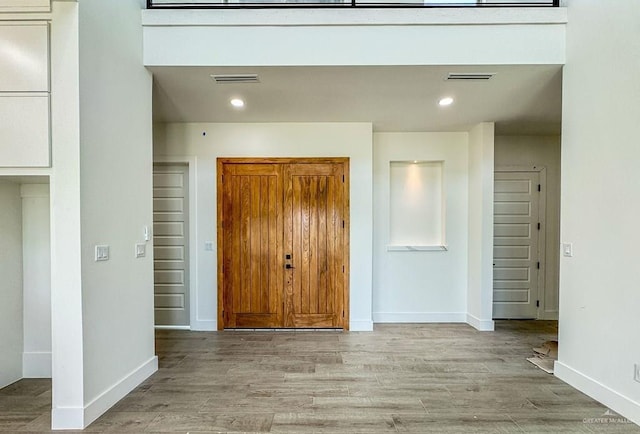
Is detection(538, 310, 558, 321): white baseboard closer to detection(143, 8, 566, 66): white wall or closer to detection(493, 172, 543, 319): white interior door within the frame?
detection(493, 172, 543, 319): white interior door

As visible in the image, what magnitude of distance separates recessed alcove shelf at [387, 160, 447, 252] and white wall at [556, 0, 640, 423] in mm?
1912

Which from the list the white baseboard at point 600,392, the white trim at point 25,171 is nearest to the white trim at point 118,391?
the white trim at point 25,171

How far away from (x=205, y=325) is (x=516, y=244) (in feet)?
15.0

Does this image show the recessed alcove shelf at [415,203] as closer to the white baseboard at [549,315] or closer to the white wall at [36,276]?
the white baseboard at [549,315]

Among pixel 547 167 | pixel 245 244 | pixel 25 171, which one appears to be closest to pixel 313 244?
pixel 245 244

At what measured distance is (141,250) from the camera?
2.96 metres

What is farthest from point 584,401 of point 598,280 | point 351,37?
point 351,37

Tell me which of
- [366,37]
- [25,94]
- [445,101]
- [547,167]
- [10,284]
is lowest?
[10,284]

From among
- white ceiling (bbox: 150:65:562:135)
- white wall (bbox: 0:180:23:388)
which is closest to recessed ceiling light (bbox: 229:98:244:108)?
white ceiling (bbox: 150:65:562:135)

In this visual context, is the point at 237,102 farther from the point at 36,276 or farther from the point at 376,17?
the point at 36,276

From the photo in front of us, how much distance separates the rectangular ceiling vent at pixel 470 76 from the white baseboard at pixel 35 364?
442 centimetres

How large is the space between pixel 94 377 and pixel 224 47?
2.77 meters

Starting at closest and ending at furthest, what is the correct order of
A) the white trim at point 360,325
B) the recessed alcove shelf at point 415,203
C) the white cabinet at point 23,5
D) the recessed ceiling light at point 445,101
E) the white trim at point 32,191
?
the white cabinet at point 23,5
the white trim at point 32,191
the recessed ceiling light at point 445,101
the white trim at point 360,325
the recessed alcove shelf at point 415,203

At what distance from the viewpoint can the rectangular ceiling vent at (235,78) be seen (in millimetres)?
3063
